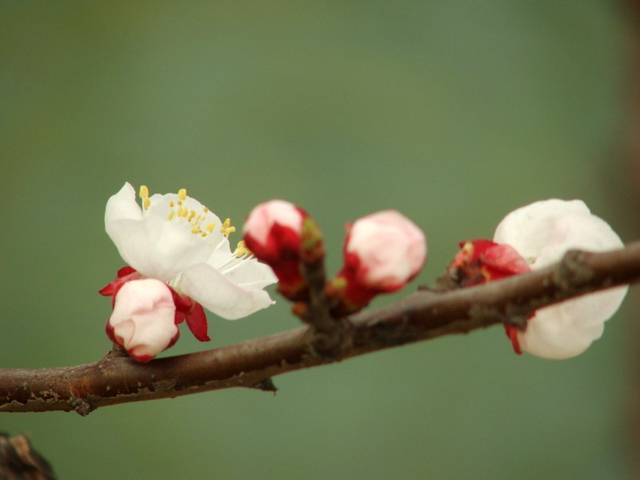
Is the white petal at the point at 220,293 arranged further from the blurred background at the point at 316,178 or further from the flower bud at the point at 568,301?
the blurred background at the point at 316,178

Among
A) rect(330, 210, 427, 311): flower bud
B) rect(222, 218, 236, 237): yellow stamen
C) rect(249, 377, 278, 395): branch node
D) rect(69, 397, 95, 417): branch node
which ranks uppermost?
rect(222, 218, 236, 237): yellow stamen

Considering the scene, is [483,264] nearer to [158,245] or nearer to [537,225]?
[537,225]

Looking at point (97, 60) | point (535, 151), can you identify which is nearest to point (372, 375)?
point (535, 151)

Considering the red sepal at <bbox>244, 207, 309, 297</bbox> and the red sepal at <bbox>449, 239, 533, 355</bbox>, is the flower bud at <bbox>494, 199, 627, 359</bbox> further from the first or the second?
the red sepal at <bbox>244, 207, 309, 297</bbox>

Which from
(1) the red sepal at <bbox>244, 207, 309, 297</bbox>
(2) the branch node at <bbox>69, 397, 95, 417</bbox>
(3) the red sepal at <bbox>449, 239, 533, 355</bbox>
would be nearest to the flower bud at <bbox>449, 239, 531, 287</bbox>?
(3) the red sepal at <bbox>449, 239, 533, 355</bbox>

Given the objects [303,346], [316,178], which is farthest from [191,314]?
[316,178]
